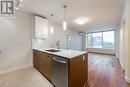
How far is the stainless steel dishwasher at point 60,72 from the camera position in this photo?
81.1 inches

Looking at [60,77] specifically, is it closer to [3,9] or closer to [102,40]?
[3,9]

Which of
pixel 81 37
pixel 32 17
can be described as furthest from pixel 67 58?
pixel 81 37

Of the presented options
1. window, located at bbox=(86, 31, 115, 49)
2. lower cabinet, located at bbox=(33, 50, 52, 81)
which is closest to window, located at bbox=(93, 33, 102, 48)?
window, located at bbox=(86, 31, 115, 49)

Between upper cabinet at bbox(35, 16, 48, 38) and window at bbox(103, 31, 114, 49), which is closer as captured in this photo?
upper cabinet at bbox(35, 16, 48, 38)

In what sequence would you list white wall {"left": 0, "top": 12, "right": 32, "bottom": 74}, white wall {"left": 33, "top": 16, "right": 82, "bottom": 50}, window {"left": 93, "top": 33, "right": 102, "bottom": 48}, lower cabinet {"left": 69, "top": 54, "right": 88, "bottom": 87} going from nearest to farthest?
lower cabinet {"left": 69, "top": 54, "right": 88, "bottom": 87} < white wall {"left": 0, "top": 12, "right": 32, "bottom": 74} < white wall {"left": 33, "top": 16, "right": 82, "bottom": 50} < window {"left": 93, "top": 33, "right": 102, "bottom": 48}

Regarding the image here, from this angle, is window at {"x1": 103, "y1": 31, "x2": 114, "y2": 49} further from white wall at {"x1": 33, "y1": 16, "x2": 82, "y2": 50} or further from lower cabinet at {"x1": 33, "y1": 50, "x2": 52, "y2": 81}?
lower cabinet at {"x1": 33, "y1": 50, "x2": 52, "y2": 81}

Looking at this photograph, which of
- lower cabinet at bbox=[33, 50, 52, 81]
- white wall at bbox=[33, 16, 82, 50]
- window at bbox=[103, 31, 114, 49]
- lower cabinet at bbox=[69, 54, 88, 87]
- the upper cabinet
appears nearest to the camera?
lower cabinet at bbox=[69, 54, 88, 87]

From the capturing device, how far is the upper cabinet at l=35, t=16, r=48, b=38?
4383mm

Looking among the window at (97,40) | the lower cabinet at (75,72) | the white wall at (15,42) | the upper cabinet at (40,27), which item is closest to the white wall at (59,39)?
the upper cabinet at (40,27)

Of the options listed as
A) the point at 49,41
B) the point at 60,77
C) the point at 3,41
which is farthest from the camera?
the point at 49,41

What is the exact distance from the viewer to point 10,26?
3.82 meters

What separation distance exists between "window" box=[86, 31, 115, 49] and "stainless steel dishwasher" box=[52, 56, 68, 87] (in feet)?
24.5

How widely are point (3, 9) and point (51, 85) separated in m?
2.85

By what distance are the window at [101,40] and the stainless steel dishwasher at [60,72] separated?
7471mm
